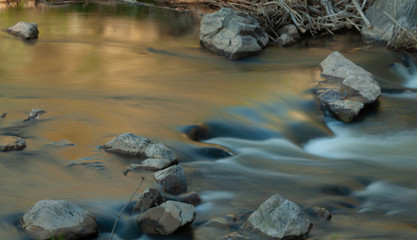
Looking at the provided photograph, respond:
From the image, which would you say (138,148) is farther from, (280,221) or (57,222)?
(280,221)

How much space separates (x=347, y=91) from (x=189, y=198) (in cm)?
360

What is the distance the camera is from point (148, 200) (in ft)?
11.7

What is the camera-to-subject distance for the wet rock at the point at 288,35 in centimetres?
1008

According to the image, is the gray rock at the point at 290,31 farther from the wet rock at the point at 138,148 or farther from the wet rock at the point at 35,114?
the wet rock at the point at 138,148

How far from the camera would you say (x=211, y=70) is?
27.0 ft

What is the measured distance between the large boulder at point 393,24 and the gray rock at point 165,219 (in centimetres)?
723

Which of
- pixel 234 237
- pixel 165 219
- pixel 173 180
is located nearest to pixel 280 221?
pixel 234 237

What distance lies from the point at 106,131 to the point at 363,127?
2.96 m

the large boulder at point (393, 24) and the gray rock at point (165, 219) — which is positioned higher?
the large boulder at point (393, 24)

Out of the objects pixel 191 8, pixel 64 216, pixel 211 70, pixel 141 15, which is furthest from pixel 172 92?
pixel 191 8

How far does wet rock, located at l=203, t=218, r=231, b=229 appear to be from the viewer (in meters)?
3.49

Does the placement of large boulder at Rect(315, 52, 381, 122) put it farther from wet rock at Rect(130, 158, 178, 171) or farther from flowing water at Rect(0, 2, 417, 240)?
wet rock at Rect(130, 158, 178, 171)

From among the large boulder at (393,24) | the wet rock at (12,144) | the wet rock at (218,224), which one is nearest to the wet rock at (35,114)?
the wet rock at (12,144)

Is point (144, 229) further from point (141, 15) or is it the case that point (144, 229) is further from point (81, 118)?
point (141, 15)
